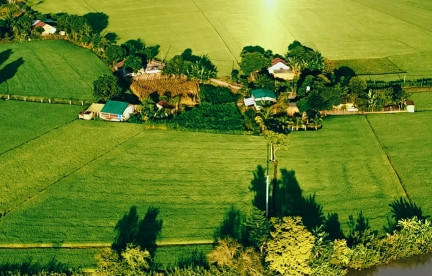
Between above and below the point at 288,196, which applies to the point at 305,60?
above

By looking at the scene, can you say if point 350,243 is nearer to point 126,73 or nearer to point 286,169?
point 286,169

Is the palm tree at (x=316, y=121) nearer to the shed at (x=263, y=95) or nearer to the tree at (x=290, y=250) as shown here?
the shed at (x=263, y=95)

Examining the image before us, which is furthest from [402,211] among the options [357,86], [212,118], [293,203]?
[212,118]

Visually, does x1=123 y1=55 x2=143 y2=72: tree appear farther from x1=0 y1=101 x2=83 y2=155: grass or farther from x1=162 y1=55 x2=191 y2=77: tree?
x1=0 y1=101 x2=83 y2=155: grass

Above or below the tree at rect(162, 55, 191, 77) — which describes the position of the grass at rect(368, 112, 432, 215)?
below

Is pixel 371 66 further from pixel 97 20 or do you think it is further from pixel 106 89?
pixel 97 20

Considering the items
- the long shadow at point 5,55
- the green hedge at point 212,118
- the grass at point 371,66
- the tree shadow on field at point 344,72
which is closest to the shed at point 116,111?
the green hedge at point 212,118

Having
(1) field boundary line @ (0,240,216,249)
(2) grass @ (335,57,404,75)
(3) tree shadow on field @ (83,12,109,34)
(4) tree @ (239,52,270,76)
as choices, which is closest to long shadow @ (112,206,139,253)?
(1) field boundary line @ (0,240,216,249)
